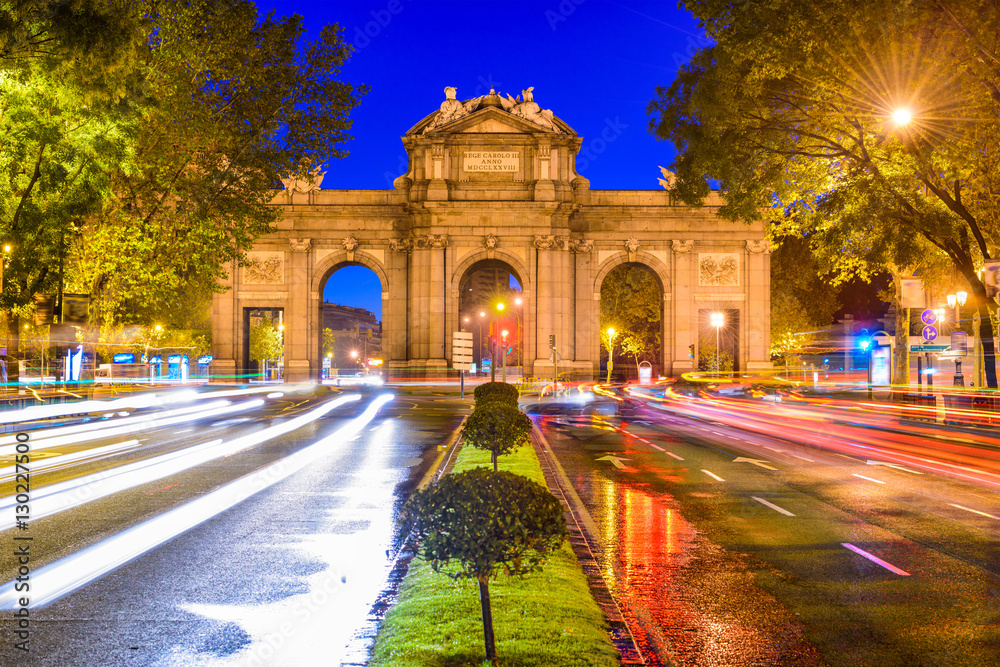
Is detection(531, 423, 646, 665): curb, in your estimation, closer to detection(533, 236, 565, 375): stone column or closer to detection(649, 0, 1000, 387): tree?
detection(649, 0, 1000, 387): tree

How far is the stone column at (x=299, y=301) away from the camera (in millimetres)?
56562

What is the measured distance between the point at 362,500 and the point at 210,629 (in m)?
5.98

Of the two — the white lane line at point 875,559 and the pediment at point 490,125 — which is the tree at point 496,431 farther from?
the pediment at point 490,125

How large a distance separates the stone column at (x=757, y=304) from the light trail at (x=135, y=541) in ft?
153

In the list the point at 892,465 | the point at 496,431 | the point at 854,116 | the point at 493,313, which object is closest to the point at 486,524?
the point at 496,431

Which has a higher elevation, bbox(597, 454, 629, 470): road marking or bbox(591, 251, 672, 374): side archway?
bbox(591, 251, 672, 374): side archway

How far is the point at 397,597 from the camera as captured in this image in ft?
22.7

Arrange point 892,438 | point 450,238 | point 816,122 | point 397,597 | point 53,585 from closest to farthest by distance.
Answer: point 397,597
point 53,585
point 816,122
point 892,438
point 450,238

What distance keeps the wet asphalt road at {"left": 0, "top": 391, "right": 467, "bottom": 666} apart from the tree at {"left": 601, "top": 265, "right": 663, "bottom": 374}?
61.6 meters

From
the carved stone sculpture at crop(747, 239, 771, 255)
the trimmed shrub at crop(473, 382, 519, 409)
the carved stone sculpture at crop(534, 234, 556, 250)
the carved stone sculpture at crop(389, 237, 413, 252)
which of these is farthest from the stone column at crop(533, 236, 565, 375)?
the trimmed shrub at crop(473, 382, 519, 409)

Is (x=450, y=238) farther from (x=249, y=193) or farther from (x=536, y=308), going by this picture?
(x=249, y=193)

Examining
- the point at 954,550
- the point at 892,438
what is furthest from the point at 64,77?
the point at 892,438

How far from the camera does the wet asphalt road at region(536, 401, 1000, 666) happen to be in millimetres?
5906

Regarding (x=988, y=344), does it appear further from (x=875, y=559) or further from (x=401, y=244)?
(x=401, y=244)
